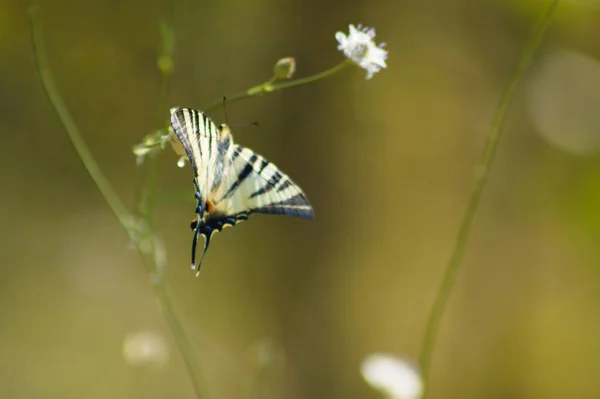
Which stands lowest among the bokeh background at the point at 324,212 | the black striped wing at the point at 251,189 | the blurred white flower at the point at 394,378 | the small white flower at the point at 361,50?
the blurred white flower at the point at 394,378

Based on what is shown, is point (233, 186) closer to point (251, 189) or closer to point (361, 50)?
point (251, 189)

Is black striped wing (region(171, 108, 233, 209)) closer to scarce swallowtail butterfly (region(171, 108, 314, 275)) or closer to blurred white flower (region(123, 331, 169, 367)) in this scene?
scarce swallowtail butterfly (region(171, 108, 314, 275))

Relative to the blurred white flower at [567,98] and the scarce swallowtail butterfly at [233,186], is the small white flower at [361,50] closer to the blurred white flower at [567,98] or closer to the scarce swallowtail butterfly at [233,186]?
the scarce swallowtail butterfly at [233,186]

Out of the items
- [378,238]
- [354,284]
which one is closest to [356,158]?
[378,238]

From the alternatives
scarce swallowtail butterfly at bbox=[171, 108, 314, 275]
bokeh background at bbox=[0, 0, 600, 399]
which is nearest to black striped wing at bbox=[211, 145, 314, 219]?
scarce swallowtail butterfly at bbox=[171, 108, 314, 275]

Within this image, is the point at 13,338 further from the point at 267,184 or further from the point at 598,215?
the point at 598,215

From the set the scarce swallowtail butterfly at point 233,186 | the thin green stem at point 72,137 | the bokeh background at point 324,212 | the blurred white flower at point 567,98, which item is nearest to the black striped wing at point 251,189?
the scarce swallowtail butterfly at point 233,186

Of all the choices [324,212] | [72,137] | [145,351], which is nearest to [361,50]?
[72,137]
